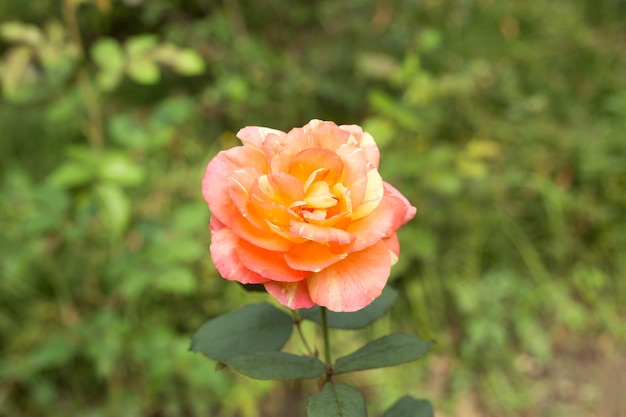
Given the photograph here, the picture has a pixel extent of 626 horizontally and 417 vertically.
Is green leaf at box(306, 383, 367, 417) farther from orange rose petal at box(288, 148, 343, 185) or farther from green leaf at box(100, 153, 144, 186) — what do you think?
green leaf at box(100, 153, 144, 186)

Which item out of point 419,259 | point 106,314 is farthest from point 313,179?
point 419,259

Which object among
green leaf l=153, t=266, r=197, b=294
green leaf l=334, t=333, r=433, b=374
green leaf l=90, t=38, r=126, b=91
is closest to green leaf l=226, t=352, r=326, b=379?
green leaf l=334, t=333, r=433, b=374

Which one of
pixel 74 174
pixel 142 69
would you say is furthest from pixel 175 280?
pixel 142 69

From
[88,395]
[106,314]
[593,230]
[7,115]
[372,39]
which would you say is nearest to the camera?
[106,314]

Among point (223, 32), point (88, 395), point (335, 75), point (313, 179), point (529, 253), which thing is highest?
point (313, 179)

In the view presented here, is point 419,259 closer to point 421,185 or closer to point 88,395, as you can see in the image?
point 421,185

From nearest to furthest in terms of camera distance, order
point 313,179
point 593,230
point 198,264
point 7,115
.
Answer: point 313,179 < point 198,264 < point 593,230 < point 7,115
